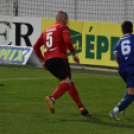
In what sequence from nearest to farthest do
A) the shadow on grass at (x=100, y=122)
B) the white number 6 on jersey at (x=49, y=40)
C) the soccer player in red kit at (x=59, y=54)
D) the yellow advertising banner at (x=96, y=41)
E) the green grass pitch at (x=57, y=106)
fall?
the green grass pitch at (x=57, y=106) < the shadow on grass at (x=100, y=122) < the soccer player in red kit at (x=59, y=54) < the white number 6 on jersey at (x=49, y=40) < the yellow advertising banner at (x=96, y=41)

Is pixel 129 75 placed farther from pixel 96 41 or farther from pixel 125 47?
pixel 96 41

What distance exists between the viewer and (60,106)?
809 centimetres

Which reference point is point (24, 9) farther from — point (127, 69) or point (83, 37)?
point (127, 69)


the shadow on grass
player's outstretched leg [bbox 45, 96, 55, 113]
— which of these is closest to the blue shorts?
the shadow on grass

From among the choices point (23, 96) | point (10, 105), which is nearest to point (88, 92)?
point (23, 96)

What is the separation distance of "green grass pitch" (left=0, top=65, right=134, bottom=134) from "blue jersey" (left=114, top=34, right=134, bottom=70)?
0.92m

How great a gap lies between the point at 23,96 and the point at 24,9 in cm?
1037

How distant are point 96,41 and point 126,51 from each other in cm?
824

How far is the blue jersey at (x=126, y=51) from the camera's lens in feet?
21.6

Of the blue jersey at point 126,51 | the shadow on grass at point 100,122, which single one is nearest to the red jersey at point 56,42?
the blue jersey at point 126,51

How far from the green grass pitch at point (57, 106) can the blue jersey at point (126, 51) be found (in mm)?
924

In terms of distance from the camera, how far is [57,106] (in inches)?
319

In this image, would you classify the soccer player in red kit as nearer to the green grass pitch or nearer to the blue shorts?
the green grass pitch

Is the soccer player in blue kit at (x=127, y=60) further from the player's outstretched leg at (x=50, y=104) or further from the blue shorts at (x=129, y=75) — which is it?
the player's outstretched leg at (x=50, y=104)
